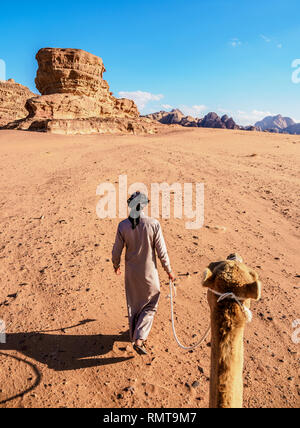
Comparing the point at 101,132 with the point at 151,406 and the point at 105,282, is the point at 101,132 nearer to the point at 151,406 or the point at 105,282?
the point at 105,282

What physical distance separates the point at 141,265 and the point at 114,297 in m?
1.02

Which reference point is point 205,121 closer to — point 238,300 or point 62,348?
point 62,348

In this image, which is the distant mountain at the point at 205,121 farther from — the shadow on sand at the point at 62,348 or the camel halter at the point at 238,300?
the camel halter at the point at 238,300

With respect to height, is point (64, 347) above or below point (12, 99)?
below

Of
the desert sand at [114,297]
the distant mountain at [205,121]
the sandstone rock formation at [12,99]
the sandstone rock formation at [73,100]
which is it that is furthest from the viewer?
the distant mountain at [205,121]

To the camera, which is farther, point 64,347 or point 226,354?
point 64,347

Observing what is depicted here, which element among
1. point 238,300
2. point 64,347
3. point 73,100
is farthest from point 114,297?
point 73,100

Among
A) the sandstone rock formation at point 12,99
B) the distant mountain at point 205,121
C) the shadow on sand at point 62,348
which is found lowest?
the shadow on sand at point 62,348

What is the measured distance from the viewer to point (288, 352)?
2684 millimetres

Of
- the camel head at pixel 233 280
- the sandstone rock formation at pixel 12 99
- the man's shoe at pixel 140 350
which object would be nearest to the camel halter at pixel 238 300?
the camel head at pixel 233 280

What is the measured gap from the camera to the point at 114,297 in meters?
3.39

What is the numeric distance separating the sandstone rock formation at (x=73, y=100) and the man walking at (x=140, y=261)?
14.8m

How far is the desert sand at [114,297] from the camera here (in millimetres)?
2268
